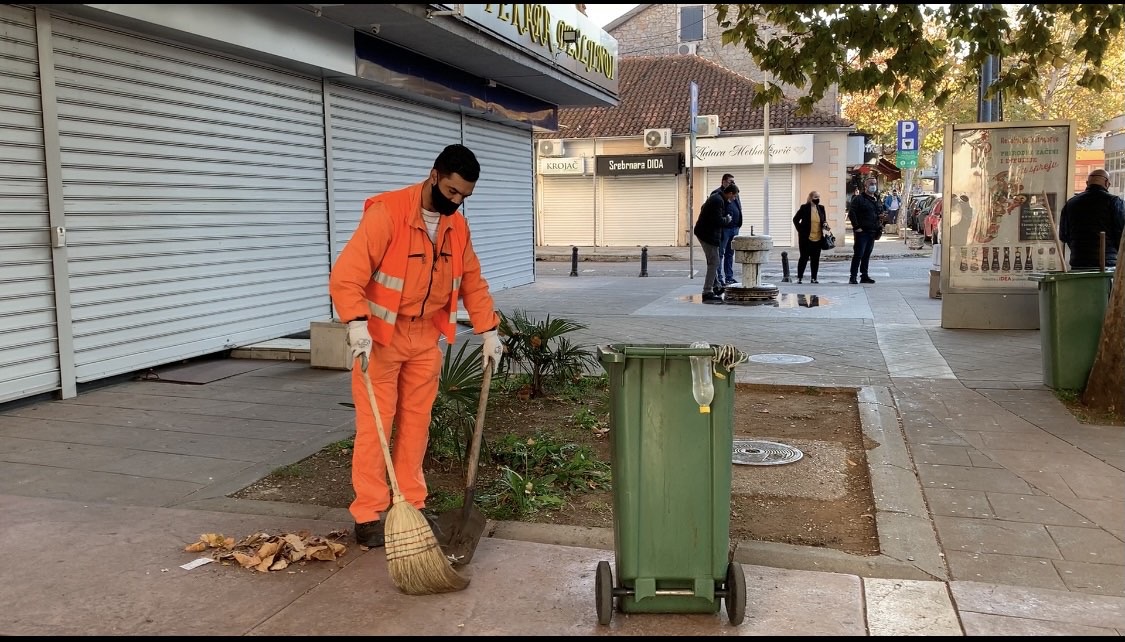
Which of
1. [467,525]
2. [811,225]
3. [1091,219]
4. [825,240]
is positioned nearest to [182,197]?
[467,525]

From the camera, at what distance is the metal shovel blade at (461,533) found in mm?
4000

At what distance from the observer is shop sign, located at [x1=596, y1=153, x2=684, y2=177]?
3042 cm

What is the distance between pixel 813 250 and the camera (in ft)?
54.1

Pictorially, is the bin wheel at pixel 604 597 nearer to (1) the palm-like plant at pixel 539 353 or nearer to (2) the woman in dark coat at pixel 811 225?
(1) the palm-like plant at pixel 539 353

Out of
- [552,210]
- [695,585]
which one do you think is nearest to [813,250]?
[695,585]

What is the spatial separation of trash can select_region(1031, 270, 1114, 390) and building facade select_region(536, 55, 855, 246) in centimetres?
2125

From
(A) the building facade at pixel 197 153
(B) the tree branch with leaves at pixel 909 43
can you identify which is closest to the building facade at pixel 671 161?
(A) the building facade at pixel 197 153

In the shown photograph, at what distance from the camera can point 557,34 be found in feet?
45.3

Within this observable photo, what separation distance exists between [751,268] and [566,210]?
19.8 m

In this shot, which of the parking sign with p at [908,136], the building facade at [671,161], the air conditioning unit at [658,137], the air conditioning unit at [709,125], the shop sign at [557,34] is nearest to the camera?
the shop sign at [557,34]

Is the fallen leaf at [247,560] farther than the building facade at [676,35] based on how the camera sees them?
No

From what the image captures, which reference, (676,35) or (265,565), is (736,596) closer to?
(265,565)

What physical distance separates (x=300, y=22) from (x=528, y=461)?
6219 millimetres

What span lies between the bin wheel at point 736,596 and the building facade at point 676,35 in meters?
33.7
